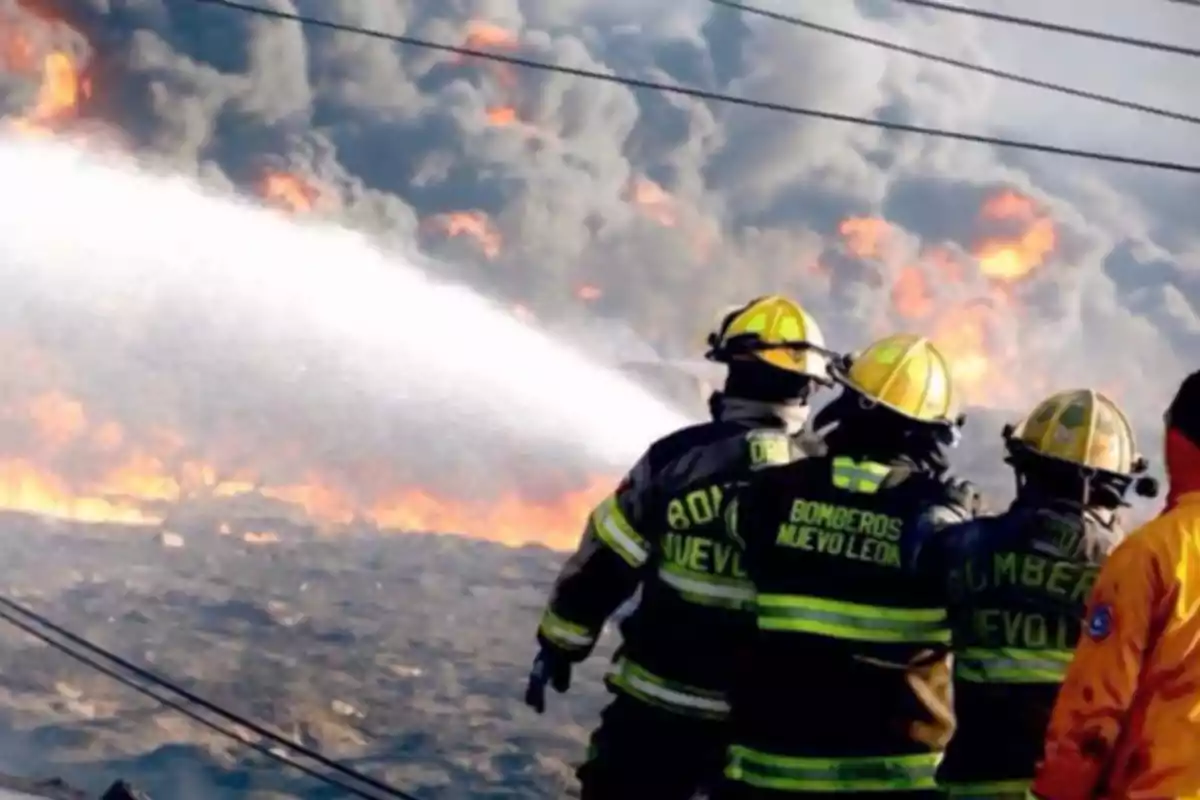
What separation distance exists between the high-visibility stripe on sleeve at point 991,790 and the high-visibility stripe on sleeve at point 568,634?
1.36m

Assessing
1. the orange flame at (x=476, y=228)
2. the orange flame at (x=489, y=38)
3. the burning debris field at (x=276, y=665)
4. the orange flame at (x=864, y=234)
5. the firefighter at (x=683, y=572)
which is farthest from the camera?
the orange flame at (x=864, y=234)

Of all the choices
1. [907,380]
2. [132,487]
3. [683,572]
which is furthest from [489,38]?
[907,380]

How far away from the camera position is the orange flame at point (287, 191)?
1117cm

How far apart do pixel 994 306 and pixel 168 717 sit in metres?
7.71

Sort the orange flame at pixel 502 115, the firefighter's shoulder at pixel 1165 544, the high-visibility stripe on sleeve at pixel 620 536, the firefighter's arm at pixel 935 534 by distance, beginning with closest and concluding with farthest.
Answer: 1. the firefighter's shoulder at pixel 1165 544
2. the firefighter's arm at pixel 935 534
3. the high-visibility stripe on sleeve at pixel 620 536
4. the orange flame at pixel 502 115

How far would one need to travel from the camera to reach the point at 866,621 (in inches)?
134

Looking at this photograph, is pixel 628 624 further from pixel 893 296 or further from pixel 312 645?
pixel 893 296

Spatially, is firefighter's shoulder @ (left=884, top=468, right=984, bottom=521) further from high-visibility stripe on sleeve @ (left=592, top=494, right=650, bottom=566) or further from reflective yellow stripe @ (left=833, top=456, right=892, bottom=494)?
high-visibility stripe on sleeve @ (left=592, top=494, right=650, bottom=566)

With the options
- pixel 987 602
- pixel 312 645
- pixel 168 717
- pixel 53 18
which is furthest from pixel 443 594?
pixel 987 602

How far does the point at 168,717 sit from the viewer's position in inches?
380

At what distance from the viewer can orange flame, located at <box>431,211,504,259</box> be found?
11.4 meters

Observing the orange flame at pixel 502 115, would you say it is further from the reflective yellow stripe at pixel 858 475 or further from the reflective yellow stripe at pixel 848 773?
the reflective yellow stripe at pixel 848 773

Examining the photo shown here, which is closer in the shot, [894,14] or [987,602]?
[987,602]

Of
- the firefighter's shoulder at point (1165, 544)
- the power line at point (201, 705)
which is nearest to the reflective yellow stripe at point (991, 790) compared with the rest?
the firefighter's shoulder at point (1165, 544)
